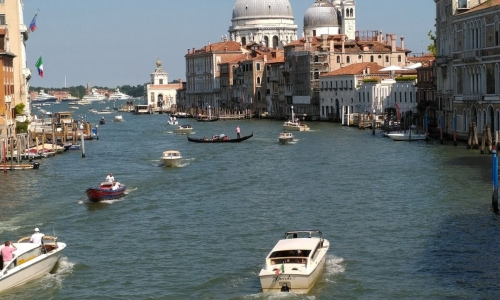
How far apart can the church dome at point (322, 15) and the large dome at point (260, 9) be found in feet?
43.4

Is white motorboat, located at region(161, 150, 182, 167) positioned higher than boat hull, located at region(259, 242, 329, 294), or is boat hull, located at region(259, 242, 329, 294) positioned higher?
white motorboat, located at region(161, 150, 182, 167)

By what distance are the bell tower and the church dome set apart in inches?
33.5

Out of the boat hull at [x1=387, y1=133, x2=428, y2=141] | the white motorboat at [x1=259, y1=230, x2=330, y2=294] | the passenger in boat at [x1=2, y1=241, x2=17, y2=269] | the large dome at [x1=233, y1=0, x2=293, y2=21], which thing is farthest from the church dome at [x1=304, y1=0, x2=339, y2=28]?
the passenger in boat at [x1=2, y1=241, x2=17, y2=269]

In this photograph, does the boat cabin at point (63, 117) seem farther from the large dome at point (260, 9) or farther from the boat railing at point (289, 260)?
the large dome at point (260, 9)

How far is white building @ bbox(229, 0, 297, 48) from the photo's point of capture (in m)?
108

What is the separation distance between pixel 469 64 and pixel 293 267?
24.7m

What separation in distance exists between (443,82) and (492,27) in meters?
8.08

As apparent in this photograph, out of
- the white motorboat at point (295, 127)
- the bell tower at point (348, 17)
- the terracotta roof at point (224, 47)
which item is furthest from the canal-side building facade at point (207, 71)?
the white motorboat at point (295, 127)

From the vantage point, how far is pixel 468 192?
24.3 metres

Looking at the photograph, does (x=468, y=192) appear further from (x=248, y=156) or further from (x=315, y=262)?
(x=248, y=156)

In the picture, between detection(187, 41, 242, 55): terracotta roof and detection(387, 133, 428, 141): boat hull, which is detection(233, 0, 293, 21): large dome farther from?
detection(387, 133, 428, 141): boat hull

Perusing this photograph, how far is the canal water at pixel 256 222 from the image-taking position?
51.6 ft

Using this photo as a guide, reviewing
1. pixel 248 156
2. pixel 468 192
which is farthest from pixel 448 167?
pixel 248 156

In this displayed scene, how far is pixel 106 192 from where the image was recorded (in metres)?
24.6
